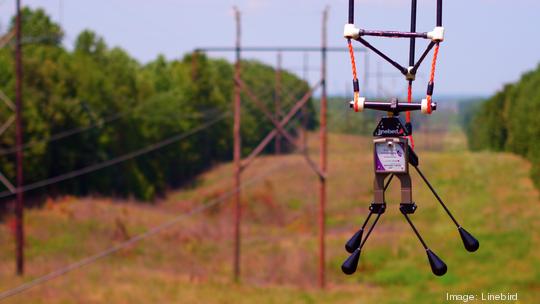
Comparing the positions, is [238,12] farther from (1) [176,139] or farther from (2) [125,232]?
(1) [176,139]

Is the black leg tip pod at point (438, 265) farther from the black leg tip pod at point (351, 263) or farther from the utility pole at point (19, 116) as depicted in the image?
the utility pole at point (19, 116)

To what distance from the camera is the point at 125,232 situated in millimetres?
62844

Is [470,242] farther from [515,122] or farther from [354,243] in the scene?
[515,122]

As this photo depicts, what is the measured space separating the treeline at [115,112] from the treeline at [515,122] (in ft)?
62.6

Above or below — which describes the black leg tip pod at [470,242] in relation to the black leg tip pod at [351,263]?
above

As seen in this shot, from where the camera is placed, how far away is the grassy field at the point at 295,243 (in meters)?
42.2

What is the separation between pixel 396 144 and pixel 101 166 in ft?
237

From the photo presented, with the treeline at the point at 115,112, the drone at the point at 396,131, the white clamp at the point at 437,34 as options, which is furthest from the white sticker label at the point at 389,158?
the treeline at the point at 115,112

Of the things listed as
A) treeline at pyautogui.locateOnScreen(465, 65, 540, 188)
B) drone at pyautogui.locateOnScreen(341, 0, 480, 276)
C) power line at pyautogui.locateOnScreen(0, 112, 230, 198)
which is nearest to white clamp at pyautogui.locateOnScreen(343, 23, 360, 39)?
drone at pyautogui.locateOnScreen(341, 0, 480, 276)

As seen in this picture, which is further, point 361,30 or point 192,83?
point 192,83

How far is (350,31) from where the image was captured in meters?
6.32

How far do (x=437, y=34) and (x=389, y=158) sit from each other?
0.85 m

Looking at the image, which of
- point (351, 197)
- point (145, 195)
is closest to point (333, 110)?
point (145, 195)

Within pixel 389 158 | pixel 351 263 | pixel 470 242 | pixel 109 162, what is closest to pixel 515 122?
pixel 109 162
